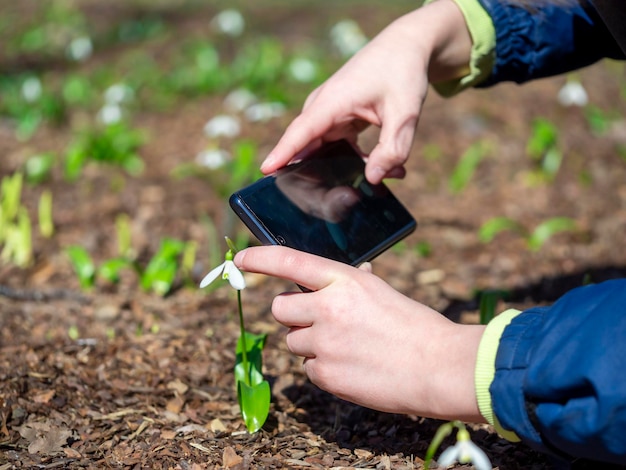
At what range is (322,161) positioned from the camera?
6.46ft

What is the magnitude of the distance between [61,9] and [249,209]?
6.15 meters

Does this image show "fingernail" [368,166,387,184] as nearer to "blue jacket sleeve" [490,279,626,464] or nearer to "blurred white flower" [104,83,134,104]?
"blue jacket sleeve" [490,279,626,464]

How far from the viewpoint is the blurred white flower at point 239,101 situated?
4281 millimetres

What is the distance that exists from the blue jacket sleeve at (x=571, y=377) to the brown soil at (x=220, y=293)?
505 millimetres

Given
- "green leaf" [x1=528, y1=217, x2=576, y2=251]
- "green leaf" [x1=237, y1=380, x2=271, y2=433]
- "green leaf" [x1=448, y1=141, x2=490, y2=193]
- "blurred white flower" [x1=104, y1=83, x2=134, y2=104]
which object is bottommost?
"green leaf" [x1=528, y1=217, x2=576, y2=251]

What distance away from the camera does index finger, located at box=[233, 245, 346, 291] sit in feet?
4.72

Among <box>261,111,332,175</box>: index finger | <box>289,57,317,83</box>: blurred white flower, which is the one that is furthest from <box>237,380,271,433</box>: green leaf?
<box>289,57,317,83</box>: blurred white flower

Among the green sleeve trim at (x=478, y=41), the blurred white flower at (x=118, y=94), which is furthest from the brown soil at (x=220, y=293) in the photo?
the green sleeve trim at (x=478, y=41)

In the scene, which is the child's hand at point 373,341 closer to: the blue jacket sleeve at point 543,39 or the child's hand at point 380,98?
the child's hand at point 380,98

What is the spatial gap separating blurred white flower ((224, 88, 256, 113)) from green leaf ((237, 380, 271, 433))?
105 inches

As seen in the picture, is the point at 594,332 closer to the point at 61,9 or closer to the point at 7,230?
the point at 7,230

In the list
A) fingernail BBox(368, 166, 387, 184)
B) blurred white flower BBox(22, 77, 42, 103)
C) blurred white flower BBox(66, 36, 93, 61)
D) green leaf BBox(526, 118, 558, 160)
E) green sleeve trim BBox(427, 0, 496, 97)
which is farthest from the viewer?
blurred white flower BBox(66, 36, 93, 61)

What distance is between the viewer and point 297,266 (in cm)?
146

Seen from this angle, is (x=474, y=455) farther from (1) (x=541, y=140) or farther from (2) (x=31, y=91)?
(2) (x=31, y=91)
